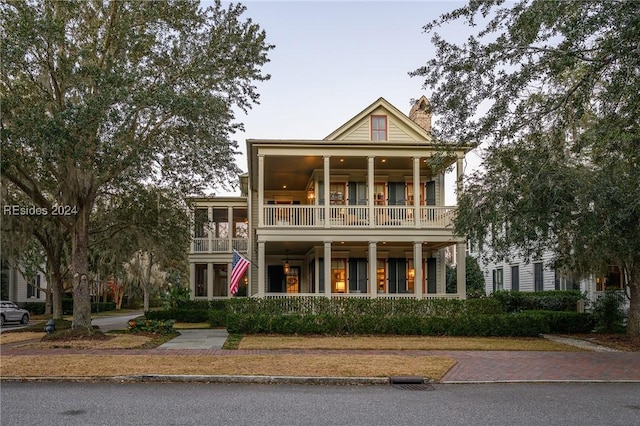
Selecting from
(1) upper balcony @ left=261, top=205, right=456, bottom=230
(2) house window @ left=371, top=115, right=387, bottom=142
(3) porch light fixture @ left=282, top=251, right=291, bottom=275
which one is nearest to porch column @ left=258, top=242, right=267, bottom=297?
(1) upper balcony @ left=261, top=205, right=456, bottom=230

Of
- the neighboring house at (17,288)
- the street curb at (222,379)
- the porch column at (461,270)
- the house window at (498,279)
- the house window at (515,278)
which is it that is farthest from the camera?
the neighboring house at (17,288)

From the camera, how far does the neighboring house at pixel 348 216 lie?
22.4 m

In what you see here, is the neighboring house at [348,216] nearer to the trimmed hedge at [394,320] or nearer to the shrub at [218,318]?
the trimmed hedge at [394,320]

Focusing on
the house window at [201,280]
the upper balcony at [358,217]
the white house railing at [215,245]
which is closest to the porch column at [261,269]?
the upper balcony at [358,217]

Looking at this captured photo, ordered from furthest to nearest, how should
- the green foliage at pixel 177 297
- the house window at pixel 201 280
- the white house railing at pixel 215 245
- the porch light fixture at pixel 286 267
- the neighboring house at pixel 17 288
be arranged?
the neighboring house at pixel 17 288, the house window at pixel 201 280, the white house railing at pixel 215 245, the green foliage at pixel 177 297, the porch light fixture at pixel 286 267

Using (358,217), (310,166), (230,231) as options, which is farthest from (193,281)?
(358,217)

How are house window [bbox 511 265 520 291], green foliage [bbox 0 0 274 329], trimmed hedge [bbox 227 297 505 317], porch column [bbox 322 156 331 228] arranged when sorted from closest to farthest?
green foliage [bbox 0 0 274 329] < trimmed hedge [bbox 227 297 505 317] < porch column [bbox 322 156 331 228] < house window [bbox 511 265 520 291]

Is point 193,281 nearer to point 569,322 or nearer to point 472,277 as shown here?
point 569,322

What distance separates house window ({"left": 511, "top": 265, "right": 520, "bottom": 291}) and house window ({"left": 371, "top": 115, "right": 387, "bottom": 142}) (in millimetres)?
14705

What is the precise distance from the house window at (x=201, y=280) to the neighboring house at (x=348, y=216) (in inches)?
19.6

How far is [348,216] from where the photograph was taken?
2314cm

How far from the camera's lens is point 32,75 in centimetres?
1683

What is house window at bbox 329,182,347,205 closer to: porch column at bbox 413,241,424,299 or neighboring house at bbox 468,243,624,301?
porch column at bbox 413,241,424,299

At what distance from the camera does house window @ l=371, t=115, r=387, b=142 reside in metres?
23.9
